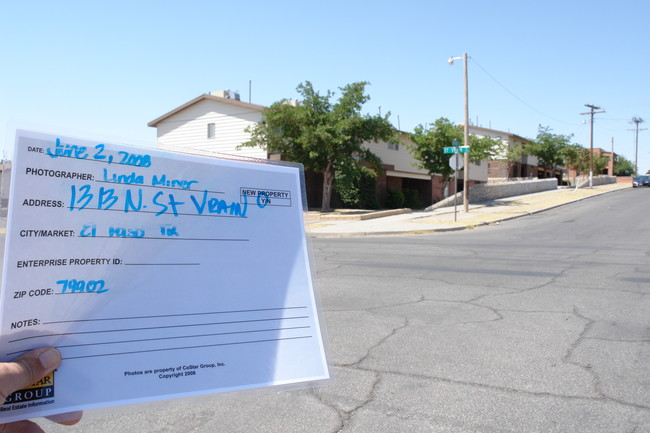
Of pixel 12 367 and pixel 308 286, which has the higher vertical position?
pixel 308 286

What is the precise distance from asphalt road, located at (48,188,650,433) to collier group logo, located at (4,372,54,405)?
1.16 feet

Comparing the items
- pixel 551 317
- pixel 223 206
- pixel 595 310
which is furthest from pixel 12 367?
pixel 595 310

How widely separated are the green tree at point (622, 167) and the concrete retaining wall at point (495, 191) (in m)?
70.6

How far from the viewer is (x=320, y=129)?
24.4 meters

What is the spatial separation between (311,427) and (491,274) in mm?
6617

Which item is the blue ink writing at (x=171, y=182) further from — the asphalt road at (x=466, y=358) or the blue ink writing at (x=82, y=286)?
the asphalt road at (x=466, y=358)

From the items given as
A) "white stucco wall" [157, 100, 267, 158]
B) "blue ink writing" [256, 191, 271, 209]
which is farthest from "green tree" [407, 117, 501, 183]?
"blue ink writing" [256, 191, 271, 209]

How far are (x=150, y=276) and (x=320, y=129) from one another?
2324 cm

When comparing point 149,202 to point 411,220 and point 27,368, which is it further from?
point 411,220

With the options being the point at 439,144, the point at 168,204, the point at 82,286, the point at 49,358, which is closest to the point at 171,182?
the point at 168,204

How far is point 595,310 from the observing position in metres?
6.44

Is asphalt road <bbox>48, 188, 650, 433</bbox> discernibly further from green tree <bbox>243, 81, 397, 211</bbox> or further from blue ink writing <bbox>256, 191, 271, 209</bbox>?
green tree <bbox>243, 81, 397, 211</bbox>

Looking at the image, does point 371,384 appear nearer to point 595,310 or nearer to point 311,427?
point 311,427

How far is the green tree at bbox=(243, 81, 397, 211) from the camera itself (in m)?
24.9
